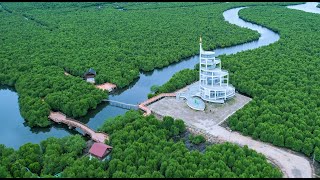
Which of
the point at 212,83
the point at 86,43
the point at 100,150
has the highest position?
the point at 212,83

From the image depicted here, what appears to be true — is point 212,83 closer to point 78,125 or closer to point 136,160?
point 78,125

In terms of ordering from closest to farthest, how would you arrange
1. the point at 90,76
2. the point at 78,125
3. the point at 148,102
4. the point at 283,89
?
the point at 78,125, the point at 148,102, the point at 283,89, the point at 90,76

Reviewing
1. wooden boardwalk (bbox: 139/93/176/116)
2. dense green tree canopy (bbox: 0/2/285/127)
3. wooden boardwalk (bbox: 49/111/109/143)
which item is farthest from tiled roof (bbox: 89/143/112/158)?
dense green tree canopy (bbox: 0/2/285/127)

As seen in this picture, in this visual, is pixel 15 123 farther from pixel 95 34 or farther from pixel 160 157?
pixel 95 34

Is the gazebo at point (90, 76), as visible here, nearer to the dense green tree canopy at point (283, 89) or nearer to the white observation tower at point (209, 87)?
the dense green tree canopy at point (283, 89)

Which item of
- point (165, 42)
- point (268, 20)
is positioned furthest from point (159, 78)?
point (268, 20)

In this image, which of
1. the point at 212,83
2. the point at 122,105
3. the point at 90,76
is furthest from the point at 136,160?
the point at 90,76

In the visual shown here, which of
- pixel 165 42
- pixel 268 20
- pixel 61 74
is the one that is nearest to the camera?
pixel 61 74
